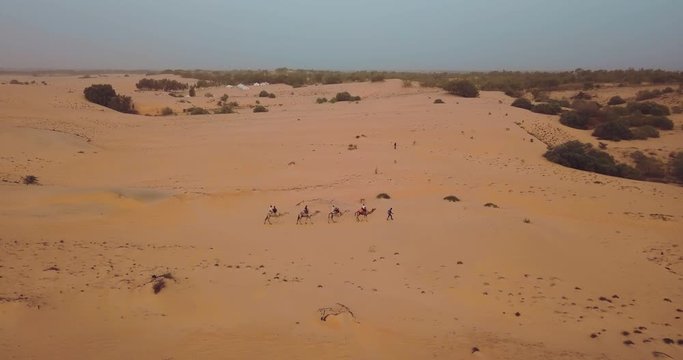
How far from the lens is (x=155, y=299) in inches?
314

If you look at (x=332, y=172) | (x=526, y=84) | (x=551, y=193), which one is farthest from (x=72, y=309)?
(x=526, y=84)

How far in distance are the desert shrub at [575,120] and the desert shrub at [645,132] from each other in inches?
108

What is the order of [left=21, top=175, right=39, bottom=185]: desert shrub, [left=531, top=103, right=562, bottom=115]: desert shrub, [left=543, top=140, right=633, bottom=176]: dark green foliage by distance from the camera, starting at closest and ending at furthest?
[left=21, top=175, right=39, bottom=185]: desert shrub
[left=543, top=140, right=633, bottom=176]: dark green foliage
[left=531, top=103, right=562, bottom=115]: desert shrub

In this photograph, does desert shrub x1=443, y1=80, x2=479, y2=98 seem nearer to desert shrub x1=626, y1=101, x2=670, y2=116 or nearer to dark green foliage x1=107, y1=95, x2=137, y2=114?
desert shrub x1=626, y1=101, x2=670, y2=116

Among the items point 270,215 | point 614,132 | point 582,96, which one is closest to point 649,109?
point 614,132

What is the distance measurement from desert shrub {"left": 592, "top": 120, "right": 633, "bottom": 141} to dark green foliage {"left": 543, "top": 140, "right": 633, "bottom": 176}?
5330mm

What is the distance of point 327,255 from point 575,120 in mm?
23364

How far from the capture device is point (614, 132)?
25.0m

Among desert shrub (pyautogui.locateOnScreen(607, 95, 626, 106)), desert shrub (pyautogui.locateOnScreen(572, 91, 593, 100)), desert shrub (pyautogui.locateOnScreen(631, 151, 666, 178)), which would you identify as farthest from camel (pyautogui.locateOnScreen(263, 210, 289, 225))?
desert shrub (pyautogui.locateOnScreen(572, 91, 593, 100))

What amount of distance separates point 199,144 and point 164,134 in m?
3.87

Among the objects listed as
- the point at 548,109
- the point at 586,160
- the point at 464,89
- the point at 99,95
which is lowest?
the point at 586,160

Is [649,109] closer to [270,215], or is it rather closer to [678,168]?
[678,168]

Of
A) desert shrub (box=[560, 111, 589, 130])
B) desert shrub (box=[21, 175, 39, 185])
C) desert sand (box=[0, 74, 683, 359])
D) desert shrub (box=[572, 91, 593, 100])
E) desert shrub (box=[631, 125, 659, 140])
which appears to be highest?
desert shrub (box=[572, 91, 593, 100])

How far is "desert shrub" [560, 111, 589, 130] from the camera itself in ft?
91.1
